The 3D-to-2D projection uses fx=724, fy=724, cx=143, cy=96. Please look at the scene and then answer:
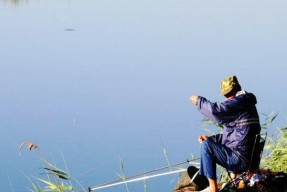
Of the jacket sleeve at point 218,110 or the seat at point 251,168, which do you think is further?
the seat at point 251,168

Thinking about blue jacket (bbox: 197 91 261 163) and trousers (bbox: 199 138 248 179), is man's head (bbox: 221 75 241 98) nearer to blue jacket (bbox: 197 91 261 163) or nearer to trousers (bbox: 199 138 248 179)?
blue jacket (bbox: 197 91 261 163)

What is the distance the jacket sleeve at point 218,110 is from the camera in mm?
6480

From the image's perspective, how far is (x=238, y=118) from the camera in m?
6.59

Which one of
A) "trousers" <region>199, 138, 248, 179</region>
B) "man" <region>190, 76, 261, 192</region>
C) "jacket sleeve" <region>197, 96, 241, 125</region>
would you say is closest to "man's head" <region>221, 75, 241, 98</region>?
"man" <region>190, 76, 261, 192</region>

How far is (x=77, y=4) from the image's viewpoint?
45.6 meters

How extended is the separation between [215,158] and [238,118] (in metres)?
0.42

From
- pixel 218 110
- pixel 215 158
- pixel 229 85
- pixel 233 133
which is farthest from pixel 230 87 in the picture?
pixel 215 158

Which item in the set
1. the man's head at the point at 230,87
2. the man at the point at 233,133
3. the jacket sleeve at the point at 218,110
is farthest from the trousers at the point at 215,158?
the man's head at the point at 230,87

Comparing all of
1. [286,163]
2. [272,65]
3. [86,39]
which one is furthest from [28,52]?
[286,163]

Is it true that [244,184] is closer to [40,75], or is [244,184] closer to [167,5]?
[40,75]

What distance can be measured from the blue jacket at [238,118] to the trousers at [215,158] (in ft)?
0.18

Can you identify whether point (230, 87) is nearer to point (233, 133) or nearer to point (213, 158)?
point (233, 133)

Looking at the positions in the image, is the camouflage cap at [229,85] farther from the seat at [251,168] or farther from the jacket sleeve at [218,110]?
the seat at [251,168]

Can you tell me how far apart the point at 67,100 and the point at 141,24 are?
1337 cm
